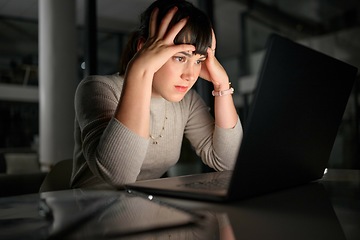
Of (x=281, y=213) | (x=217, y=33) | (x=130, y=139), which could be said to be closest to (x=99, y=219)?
(x=281, y=213)

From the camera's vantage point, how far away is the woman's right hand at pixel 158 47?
2.82 feet

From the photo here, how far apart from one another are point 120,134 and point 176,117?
0.47m

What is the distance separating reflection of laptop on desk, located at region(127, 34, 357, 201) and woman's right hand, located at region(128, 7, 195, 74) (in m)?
0.30

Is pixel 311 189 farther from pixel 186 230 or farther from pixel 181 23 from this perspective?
pixel 181 23

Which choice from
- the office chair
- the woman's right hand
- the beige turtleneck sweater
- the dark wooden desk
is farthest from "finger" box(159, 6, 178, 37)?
the office chair

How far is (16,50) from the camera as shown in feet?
20.4

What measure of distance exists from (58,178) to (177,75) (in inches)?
20.9

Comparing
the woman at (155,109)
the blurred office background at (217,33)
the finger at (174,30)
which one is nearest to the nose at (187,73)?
the woman at (155,109)

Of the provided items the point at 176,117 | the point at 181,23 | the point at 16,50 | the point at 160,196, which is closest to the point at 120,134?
the point at 160,196

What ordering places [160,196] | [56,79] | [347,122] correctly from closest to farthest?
[160,196] < [347,122] < [56,79]

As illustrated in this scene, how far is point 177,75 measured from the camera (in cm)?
105

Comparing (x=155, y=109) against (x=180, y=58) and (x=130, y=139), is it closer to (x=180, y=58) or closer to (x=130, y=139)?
(x=180, y=58)

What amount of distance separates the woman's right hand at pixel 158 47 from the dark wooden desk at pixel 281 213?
34cm

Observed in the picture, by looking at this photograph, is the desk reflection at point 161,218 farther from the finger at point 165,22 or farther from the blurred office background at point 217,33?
the blurred office background at point 217,33
